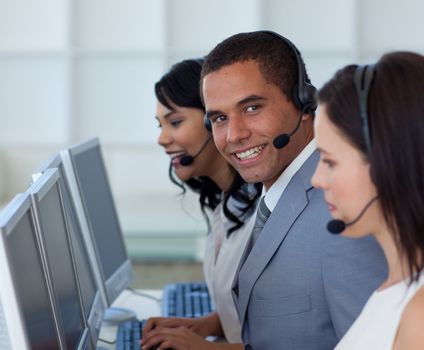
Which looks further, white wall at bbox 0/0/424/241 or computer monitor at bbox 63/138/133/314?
white wall at bbox 0/0/424/241

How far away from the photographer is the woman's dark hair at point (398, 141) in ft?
4.11

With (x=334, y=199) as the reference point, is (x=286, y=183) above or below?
below

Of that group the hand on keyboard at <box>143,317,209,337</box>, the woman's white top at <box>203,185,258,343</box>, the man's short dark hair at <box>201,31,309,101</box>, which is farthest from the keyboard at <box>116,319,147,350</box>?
the man's short dark hair at <box>201,31,309,101</box>

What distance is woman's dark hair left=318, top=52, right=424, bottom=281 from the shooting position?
1254 mm

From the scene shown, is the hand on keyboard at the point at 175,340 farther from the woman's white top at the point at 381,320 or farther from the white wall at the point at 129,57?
the white wall at the point at 129,57

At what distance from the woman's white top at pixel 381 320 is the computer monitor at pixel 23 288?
48 cm

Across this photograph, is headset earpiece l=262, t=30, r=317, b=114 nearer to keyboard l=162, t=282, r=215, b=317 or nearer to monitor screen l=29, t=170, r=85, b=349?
monitor screen l=29, t=170, r=85, b=349

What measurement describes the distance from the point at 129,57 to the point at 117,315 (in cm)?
370

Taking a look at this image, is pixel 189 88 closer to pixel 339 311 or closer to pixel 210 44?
pixel 339 311

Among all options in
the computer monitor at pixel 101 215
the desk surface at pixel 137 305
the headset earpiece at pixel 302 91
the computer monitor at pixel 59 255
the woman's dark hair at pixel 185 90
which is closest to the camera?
the computer monitor at pixel 59 255

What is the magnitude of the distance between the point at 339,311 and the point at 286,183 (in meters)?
0.43

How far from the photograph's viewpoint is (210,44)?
19.5ft

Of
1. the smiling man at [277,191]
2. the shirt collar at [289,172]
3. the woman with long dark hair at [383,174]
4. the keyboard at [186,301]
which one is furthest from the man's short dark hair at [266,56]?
the keyboard at [186,301]

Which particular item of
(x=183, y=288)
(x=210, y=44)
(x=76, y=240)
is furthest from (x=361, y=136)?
(x=210, y=44)
